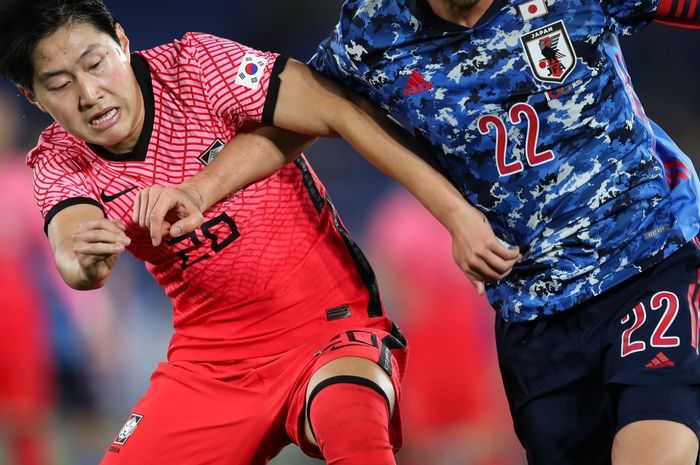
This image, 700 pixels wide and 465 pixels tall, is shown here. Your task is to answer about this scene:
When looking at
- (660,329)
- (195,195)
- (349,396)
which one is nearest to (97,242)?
(195,195)

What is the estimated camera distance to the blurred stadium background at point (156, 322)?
4.09 m

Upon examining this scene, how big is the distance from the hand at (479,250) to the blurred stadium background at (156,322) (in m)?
1.98

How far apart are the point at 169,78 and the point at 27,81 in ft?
1.18

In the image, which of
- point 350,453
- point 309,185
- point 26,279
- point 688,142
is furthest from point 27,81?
point 688,142

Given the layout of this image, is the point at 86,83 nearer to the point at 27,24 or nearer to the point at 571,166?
the point at 27,24

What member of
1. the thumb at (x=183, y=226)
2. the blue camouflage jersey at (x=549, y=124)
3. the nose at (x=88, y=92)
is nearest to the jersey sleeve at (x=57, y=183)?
the nose at (x=88, y=92)

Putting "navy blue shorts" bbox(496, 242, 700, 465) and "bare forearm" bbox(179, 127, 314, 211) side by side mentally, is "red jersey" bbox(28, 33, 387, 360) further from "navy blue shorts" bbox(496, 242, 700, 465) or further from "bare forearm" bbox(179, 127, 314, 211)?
"navy blue shorts" bbox(496, 242, 700, 465)

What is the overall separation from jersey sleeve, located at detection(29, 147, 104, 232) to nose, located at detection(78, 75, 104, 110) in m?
0.22

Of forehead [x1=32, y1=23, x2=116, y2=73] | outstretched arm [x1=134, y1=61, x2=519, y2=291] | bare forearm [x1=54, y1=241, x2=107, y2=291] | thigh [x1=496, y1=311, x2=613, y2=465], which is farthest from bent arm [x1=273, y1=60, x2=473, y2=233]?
bare forearm [x1=54, y1=241, x2=107, y2=291]

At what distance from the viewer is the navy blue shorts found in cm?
203

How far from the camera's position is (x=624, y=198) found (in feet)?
7.07

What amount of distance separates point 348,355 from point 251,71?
76cm

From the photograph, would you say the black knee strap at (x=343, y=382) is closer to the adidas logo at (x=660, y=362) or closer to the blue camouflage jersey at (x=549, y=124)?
the blue camouflage jersey at (x=549, y=124)

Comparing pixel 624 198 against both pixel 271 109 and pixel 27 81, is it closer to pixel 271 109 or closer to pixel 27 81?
pixel 271 109
